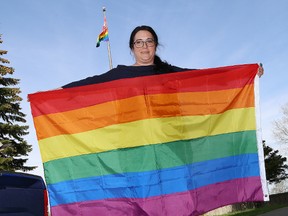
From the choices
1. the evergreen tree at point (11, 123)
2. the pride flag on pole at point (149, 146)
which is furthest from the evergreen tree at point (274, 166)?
the pride flag on pole at point (149, 146)

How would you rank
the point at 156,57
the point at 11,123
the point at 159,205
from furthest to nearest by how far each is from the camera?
the point at 11,123 < the point at 156,57 < the point at 159,205

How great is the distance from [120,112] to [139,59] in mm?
646

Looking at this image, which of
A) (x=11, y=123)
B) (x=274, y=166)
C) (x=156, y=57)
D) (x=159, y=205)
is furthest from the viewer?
(x=274, y=166)

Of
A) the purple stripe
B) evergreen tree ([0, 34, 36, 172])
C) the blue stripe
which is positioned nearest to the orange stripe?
the blue stripe

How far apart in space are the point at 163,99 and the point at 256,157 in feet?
4.30

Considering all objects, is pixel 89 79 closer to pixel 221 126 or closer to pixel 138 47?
pixel 138 47

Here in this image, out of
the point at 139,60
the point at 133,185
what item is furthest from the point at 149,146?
the point at 139,60

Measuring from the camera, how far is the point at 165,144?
428cm

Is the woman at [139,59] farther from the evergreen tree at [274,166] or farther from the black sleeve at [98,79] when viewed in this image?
the evergreen tree at [274,166]

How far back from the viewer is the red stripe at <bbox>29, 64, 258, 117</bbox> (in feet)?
14.7

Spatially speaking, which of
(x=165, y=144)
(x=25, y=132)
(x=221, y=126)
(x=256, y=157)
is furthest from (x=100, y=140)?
(x=25, y=132)

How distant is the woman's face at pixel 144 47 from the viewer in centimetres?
450

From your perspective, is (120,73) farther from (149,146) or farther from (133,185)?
(133,185)

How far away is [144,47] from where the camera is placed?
14.8 feet
